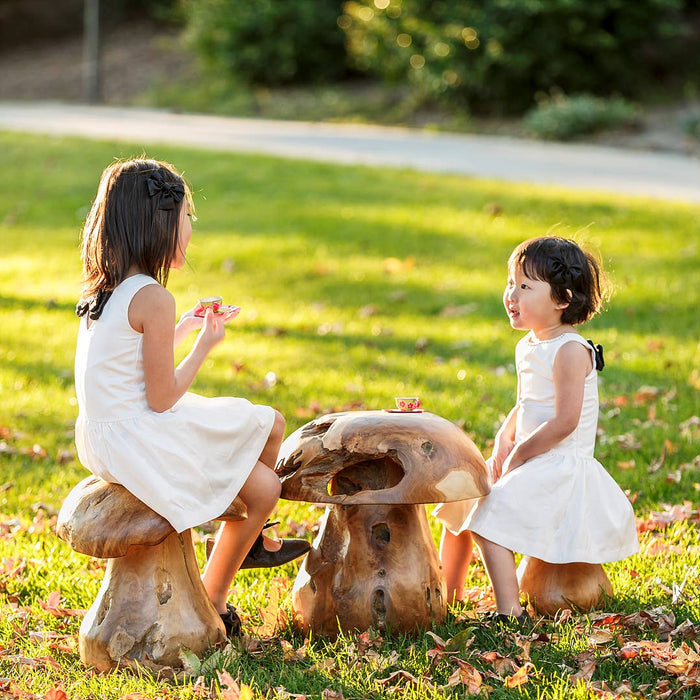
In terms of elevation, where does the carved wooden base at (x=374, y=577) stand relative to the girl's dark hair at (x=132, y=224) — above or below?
below

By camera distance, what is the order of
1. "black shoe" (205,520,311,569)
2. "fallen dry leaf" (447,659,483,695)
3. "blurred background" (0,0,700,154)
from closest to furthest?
"fallen dry leaf" (447,659,483,695) → "black shoe" (205,520,311,569) → "blurred background" (0,0,700,154)

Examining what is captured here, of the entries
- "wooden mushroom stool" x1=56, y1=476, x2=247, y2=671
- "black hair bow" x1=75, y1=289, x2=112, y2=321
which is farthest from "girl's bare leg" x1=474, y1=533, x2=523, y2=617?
"black hair bow" x1=75, y1=289, x2=112, y2=321

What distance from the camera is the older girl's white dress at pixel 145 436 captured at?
11.5ft

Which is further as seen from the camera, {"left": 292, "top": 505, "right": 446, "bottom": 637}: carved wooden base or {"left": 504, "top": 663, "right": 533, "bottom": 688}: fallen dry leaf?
{"left": 292, "top": 505, "right": 446, "bottom": 637}: carved wooden base

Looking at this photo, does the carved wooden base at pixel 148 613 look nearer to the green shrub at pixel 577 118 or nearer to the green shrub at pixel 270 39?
the green shrub at pixel 577 118

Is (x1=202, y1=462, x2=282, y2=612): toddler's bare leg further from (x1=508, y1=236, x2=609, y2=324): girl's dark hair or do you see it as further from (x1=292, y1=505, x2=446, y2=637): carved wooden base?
(x1=508, y1=236, x2=609, y2=324): girl's dark hair

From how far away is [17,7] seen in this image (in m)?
36.8

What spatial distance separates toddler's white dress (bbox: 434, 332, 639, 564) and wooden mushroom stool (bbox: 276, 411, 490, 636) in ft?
0.52

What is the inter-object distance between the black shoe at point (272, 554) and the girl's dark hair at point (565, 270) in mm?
1297

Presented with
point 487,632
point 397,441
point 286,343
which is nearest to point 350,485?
point 397,441

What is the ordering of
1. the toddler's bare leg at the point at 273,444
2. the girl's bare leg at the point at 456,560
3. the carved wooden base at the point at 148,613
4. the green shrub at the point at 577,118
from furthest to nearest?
the green shrub at the point at 577,118, the girl's bare leg at the point at 456,560, the toddler's bare leg at the point at 273,444, the carved wooden base at the point at 148,613

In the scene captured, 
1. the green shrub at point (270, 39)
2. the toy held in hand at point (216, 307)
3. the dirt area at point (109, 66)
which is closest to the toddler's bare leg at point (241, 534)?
the toy held in hand at point (216, 307)

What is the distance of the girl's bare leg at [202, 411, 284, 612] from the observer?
3684mm

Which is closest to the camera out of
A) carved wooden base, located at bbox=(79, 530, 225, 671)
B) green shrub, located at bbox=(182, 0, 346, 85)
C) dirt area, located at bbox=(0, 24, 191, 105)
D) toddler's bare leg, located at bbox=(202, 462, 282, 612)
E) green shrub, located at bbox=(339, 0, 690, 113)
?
carved wooden base, located at bbox=(79, 530, 225, 671)
